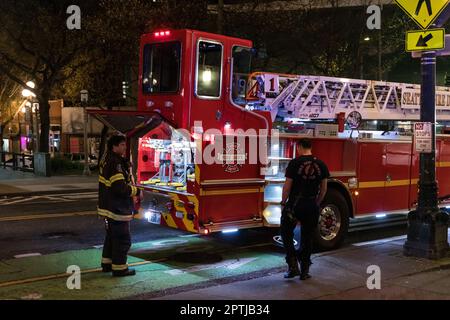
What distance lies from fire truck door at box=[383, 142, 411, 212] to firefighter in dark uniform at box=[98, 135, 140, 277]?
4924mm

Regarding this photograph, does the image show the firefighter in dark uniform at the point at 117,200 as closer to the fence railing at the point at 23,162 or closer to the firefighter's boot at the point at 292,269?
the firefighter's boot at the point at 292,269

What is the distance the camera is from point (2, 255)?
27.4 feet

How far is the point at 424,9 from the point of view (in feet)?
25.9

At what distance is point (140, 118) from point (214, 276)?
274cm

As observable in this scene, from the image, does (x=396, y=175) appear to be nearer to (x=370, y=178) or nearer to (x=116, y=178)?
(x=370, y=178)

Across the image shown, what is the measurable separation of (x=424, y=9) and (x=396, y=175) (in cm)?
A: 324

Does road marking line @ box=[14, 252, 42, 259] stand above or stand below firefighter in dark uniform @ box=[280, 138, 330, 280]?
below

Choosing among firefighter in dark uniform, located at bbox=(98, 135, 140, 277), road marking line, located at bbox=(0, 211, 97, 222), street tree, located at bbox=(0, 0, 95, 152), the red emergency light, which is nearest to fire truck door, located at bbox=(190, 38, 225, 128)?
the red emergency light

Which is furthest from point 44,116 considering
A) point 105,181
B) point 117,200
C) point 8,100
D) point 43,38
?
point 117,200

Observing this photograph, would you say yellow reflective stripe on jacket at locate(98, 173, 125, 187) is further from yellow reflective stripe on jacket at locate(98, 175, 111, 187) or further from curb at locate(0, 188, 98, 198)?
curb at locate(0, 188, 98, 198)

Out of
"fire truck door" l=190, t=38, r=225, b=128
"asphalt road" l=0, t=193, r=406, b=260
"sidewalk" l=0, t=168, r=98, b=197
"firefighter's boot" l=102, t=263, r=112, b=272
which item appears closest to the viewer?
"firefighter's boot" l=102, t=263, r=112, b=272

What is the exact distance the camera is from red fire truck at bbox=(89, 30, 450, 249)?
26.3 feet

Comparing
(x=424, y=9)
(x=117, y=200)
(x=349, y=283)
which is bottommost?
(x=349, y=283)
